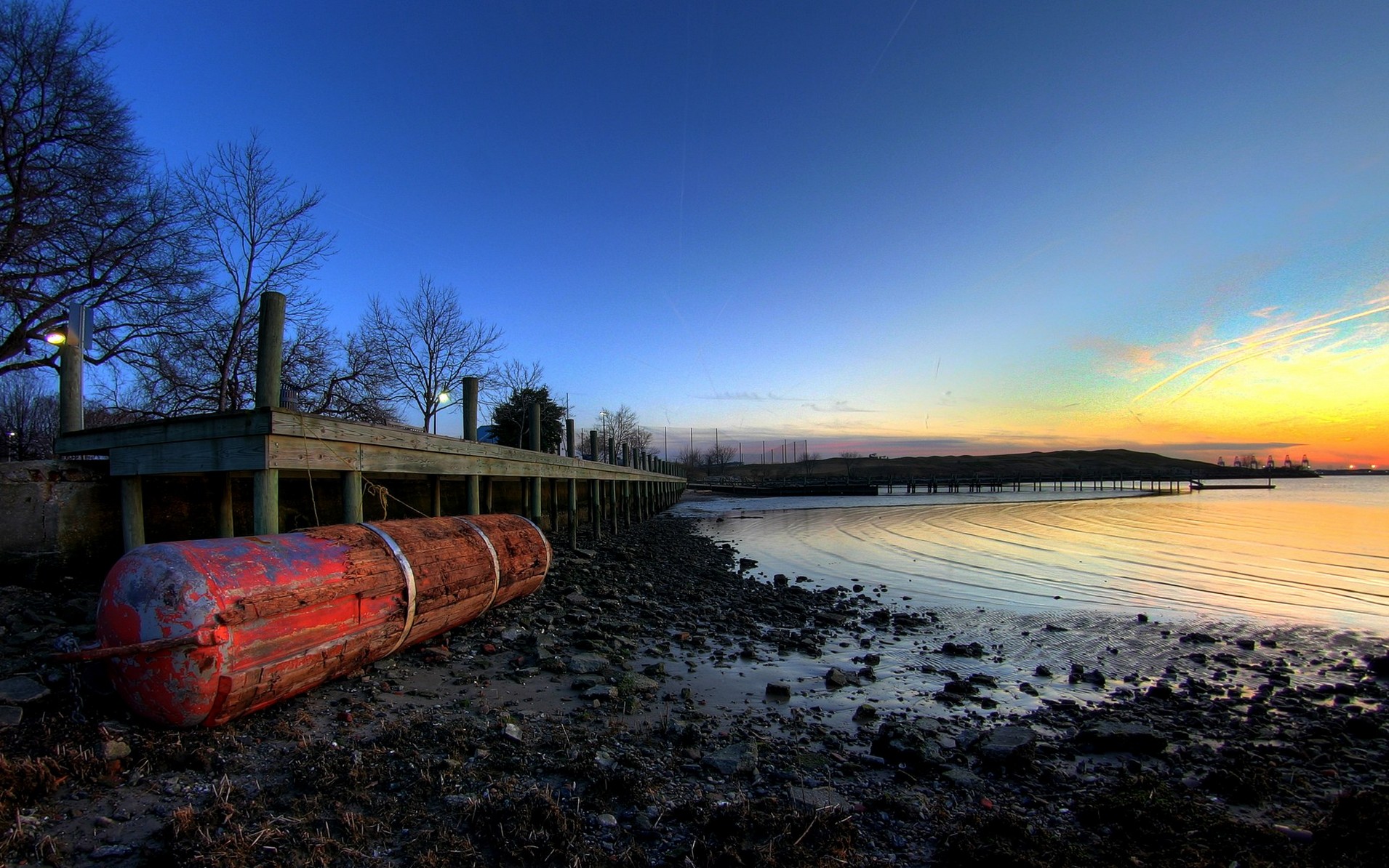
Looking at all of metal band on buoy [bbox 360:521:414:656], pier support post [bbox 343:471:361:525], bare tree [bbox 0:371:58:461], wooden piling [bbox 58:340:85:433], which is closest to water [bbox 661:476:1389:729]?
metal band on buoy [bbox 360:521:414:656]

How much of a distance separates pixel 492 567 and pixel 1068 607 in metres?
9.54

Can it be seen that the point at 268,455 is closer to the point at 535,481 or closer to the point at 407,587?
the point at 407,587

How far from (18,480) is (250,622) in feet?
16.9

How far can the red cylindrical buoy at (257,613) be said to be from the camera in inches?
133

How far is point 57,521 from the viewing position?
658cm

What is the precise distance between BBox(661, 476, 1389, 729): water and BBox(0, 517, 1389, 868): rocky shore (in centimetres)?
16

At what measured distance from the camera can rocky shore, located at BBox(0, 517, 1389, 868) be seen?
9.36ft

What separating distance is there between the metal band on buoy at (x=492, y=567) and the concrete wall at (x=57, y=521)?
4235 millimetres

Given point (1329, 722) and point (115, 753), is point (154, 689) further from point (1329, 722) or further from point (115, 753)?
point (1329, 722)

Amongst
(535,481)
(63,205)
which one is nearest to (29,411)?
(63,205)

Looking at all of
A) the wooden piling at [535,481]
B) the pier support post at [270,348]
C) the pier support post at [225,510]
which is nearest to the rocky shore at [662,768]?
the pier support post at [225,510]

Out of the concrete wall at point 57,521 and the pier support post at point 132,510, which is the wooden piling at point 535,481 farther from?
the concrete wall at point 57,521

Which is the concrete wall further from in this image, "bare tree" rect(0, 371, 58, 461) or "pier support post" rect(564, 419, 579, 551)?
"bare tree" rect(0, 371, 58, 461)

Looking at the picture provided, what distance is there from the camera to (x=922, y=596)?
1138cm
